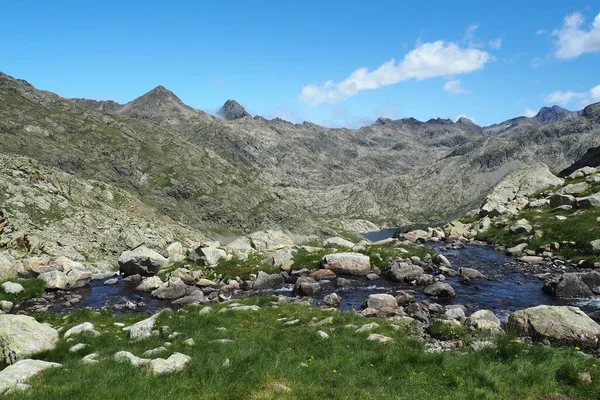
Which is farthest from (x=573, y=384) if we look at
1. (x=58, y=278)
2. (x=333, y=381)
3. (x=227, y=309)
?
(x=58, y=278)

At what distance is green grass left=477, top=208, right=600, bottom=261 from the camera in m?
39.6

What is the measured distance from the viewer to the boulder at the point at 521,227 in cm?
5041

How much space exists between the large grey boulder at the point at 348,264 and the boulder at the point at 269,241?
1709 centimetres

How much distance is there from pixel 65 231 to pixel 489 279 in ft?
241

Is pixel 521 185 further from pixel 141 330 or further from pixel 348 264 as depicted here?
pixel 141 330

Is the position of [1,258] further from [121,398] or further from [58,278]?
[121,398]

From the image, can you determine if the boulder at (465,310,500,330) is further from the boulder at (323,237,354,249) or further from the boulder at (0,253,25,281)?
the boulder at (0,253,25,281)

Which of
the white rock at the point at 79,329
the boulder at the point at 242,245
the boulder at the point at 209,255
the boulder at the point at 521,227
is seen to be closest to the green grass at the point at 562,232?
the boulder at the point at 521,227

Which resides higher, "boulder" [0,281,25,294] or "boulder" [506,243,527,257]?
"boulder" [0,281,25,294]

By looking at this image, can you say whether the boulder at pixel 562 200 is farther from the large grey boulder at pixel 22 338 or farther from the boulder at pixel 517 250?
the large grey boulder at pixel 22 338

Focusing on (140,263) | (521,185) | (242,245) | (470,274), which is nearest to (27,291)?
(140,263)

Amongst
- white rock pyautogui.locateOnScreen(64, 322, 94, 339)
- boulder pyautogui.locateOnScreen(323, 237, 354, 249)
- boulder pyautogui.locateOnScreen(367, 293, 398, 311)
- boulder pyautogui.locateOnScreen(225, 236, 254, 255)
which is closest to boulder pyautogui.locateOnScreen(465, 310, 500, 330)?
boulder pyautogui.locateOnScreen(367, 293, 398, 311)

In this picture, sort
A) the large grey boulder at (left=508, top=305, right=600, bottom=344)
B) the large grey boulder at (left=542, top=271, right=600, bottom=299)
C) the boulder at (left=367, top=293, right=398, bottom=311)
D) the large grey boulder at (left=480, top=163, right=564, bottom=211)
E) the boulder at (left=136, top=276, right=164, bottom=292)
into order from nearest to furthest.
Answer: the large grey boulder at (left=508, top=305, right=600, bottom=344) → the boulder at (left=367, top=293, right=398, bottom=311) → the large grey boulder at (left=542, top=271, right=600, bottom=299) → the boulder at (left=136, top=276, right=164, bottom=292) → the large grey boulder at (left=480, top=163, right=564, bottom=211)

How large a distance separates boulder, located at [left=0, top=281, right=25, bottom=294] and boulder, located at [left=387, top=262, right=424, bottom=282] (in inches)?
1319
